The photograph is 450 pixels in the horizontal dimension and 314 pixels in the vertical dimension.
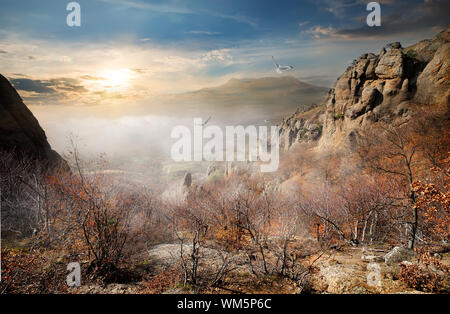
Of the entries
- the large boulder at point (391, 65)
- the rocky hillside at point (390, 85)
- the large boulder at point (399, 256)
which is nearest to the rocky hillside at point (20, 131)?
the large boulder at point (399, 256)

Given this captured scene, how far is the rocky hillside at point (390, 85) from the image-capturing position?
3112 centimetres

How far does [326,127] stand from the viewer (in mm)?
50344

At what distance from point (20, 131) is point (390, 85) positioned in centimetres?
6256

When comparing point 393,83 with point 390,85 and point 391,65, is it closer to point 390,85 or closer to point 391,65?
point 390,85

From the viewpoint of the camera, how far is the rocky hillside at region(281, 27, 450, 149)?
31.1 metres

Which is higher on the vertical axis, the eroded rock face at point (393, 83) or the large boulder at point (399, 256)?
the eroded rock face at point (393, 83)

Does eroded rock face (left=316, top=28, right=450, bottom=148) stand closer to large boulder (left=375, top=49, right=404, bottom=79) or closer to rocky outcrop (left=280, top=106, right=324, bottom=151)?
large boulder (left=375, top=49, right=404, bottom=79)

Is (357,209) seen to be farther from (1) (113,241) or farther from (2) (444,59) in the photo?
(2) (444,59)

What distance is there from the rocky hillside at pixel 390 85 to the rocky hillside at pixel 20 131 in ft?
182

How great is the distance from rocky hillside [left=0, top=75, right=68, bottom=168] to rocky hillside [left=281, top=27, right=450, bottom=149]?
2184 inches

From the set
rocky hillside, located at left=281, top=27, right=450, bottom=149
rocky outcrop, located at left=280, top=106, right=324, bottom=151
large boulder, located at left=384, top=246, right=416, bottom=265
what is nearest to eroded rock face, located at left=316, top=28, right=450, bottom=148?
rocky hillside, located at left=281, top=27, right=450, bottom=149

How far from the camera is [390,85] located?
35.4 metres

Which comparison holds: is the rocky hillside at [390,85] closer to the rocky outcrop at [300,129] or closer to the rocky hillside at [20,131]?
the rocky outcrop at [300,129]
